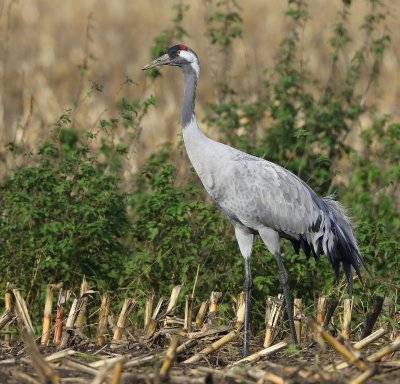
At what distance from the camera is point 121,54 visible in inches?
521

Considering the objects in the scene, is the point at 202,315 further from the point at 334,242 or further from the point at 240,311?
the point at 334,242

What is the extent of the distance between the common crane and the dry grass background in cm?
275

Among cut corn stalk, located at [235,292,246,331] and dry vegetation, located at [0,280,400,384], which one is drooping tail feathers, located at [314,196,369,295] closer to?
dry vegetation, located at [0,280,400,384]

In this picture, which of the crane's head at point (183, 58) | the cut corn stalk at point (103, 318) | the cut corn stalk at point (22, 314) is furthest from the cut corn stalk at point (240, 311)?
the crane's head at point (183, 58)

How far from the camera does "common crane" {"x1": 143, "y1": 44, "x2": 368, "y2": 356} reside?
560 cm

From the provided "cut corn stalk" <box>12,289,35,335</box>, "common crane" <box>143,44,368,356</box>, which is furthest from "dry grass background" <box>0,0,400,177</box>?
"cut corn stalk" <box>12,289,35,335</box>

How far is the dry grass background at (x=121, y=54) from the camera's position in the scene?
10023mm

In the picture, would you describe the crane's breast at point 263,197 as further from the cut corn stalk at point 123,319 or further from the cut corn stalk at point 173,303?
the cut corn stalk at point 123,319

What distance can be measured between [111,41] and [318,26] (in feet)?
8.89

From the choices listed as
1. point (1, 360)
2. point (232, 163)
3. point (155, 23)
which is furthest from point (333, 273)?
point (155, 23)

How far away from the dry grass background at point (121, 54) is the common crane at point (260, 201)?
2752mm

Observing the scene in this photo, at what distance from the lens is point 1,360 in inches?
177

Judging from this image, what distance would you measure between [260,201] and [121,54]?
788 cm

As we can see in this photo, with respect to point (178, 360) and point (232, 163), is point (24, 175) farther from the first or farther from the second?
point (178, 360)
